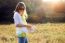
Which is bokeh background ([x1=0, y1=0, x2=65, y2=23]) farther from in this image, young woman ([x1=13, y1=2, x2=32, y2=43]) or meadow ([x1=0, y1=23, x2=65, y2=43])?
young woman ([x1=13, y1=2, x2=32, y2=43])

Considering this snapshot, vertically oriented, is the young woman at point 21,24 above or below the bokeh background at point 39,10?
above

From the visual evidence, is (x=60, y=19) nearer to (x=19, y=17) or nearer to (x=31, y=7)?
(x=31, y=7)

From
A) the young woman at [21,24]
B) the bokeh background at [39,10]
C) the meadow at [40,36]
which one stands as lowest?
the bokeh background at [39,10]

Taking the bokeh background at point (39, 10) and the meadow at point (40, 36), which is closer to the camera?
the meadow at point (40, 36)

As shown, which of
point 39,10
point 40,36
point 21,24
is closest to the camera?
point 21,24

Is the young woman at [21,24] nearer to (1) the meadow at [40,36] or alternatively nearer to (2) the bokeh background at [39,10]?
(1) the meadow at [40,36]

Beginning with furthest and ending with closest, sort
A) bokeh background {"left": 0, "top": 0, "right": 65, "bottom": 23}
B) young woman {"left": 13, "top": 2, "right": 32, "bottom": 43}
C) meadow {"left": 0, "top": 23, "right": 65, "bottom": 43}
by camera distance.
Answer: bokeh background {"left": 0, "top": 0, "right": 65, "bottom": 23}
meadow {"left": 0, "top": 23, "right": 65, "bottom": 43}
young woman {"left": 13, "top": 2, "right": 32, "bottom": 43}

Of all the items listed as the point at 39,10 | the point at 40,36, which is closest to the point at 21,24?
the point at 40,36

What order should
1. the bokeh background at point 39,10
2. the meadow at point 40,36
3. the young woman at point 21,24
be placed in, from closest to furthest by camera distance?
the young woman at point 21,24, the meadow at point 40,36, the bokeh background at point 39,10

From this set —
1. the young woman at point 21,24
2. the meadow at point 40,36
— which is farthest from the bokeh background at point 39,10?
the young woman at point 21,24

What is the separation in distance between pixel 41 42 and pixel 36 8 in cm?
1893

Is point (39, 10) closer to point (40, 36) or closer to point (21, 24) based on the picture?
point (40, 36)

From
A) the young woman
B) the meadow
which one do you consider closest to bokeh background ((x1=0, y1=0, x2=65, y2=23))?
the meadow

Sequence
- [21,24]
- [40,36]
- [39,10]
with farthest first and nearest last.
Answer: [39,10] < [40,36] < [21,24]
